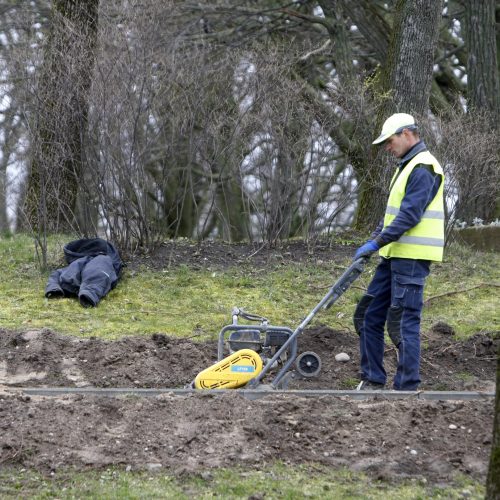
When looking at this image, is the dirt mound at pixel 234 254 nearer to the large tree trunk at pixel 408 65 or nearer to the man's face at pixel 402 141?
the large tree trunk at pixel 408 65

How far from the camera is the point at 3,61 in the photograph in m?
12.2

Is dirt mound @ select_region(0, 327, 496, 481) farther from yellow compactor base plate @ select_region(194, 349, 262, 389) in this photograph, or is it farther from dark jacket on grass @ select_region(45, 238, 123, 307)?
dark jacket on grass @ select_region(45, 238, 123, 307)

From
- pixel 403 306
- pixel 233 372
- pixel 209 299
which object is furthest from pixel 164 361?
pixel 403 306

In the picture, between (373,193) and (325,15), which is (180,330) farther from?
(325,15)

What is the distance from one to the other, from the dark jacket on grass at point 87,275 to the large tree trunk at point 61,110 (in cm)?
68

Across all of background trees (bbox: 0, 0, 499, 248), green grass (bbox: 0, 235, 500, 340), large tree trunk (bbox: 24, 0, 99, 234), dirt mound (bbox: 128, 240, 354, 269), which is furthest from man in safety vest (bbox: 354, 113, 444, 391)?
large tree trunk (bbox: 24, 0, 99, 234)

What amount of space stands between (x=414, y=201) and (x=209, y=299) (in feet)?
14.2

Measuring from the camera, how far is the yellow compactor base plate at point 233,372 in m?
7.21

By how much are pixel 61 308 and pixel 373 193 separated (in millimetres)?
4964

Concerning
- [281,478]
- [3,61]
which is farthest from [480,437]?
[3,61]

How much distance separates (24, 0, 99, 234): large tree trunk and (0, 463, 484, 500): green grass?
21.2ft

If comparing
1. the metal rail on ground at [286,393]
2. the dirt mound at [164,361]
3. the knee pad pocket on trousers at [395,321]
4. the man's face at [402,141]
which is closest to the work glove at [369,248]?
the knee pad pocket on trousers at [395,321]

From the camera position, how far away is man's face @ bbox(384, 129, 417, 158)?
7.29 meters

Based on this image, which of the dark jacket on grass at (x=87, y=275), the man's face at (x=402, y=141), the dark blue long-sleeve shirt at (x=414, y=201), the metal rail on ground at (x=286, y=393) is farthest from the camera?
the dark jacket on grass at (x=87, y=275)
